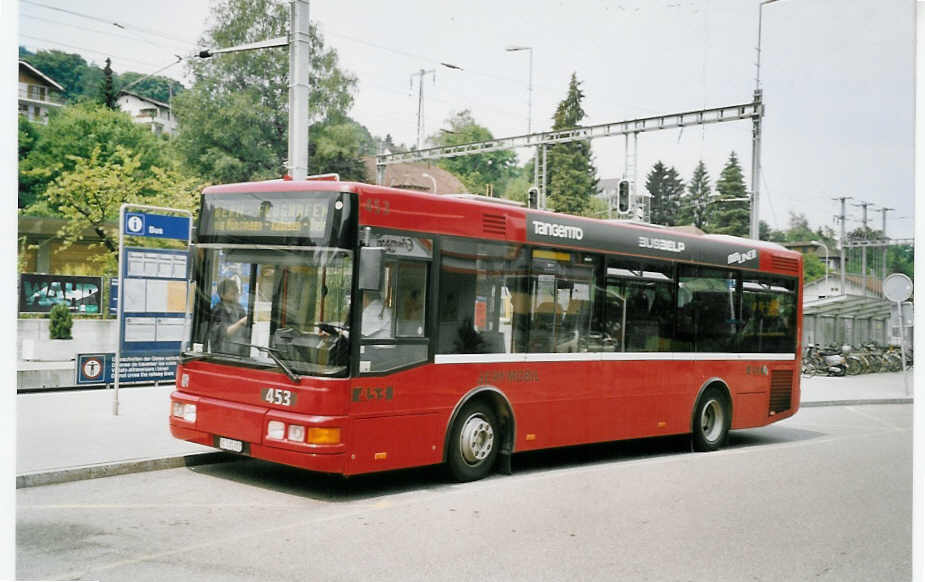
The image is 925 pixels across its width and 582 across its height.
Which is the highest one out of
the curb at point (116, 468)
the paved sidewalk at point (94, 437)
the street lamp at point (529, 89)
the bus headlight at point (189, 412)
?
the street lamp at point (529, 89)

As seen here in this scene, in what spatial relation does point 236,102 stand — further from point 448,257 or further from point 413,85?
point 448,257

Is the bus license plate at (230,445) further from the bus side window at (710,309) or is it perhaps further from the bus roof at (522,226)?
the bus side window at (710,309)

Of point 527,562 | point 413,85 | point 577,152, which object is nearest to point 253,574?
point 527,562

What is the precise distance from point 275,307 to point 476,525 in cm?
264

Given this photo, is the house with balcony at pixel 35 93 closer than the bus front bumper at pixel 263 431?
No

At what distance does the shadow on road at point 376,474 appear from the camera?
27.2ft

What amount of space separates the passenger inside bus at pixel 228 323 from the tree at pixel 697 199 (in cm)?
3674

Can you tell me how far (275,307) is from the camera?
7.86 metres

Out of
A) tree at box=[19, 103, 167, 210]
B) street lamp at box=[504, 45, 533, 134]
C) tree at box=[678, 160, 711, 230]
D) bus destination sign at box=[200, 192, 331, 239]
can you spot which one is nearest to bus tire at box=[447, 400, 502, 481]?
bus destination sign at box=[200, 192, 331, 239]

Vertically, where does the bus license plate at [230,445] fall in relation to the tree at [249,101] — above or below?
below

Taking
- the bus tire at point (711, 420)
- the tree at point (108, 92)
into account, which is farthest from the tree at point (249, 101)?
the bus tire at point (711, 420)

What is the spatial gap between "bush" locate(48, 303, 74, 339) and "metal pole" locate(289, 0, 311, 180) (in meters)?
8.45

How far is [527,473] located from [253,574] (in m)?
4.70

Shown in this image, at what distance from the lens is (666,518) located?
7656 mm
